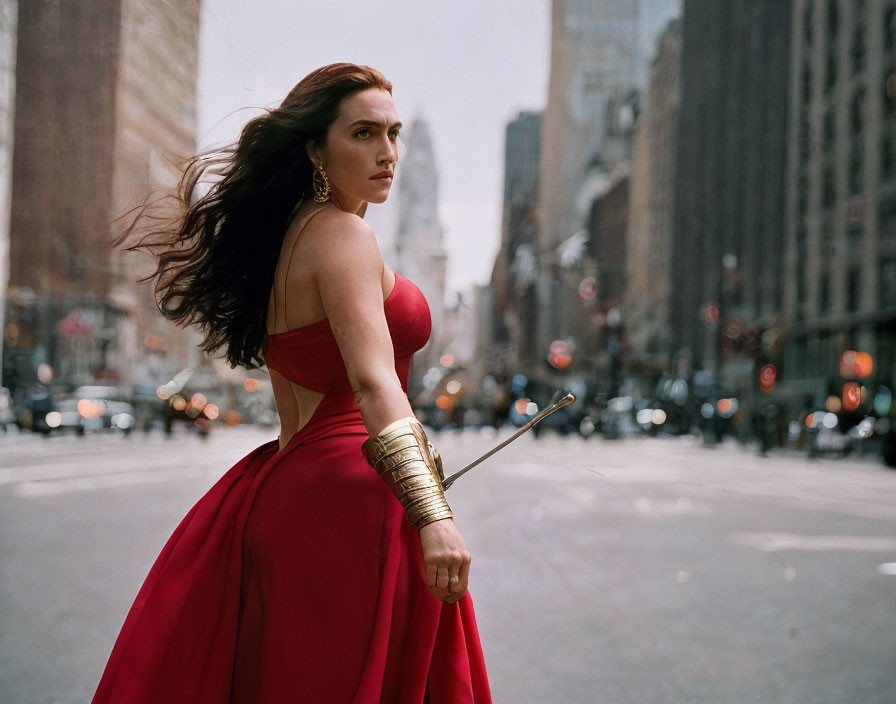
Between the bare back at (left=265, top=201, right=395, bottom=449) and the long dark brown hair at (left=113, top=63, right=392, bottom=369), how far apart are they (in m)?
0.05

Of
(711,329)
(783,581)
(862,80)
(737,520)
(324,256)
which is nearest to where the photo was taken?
(324,256)

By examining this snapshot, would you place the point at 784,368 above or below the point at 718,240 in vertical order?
below

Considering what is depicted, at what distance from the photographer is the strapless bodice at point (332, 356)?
197 centimetres

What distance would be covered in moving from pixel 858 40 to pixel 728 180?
27699 mm

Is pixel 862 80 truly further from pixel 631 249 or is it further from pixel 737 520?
pixel 631 249

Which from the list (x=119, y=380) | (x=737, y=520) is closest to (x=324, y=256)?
(x=737, y=520)

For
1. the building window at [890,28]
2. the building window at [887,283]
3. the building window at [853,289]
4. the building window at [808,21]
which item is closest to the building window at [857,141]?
the building window at [890,28]

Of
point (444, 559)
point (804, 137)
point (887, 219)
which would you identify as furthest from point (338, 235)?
point (804, 137)

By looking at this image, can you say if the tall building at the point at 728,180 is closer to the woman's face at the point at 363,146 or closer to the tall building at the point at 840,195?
the tall building at the point at 840,195

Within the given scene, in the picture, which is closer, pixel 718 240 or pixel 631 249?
pixel 718 240

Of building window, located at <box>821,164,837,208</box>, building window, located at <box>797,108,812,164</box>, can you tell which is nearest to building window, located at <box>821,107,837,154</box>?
building window, located at <box>821,164,837,208</box>

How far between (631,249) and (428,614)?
277 ft

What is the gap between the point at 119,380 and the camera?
4628 cm

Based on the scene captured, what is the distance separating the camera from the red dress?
1.89 meters
